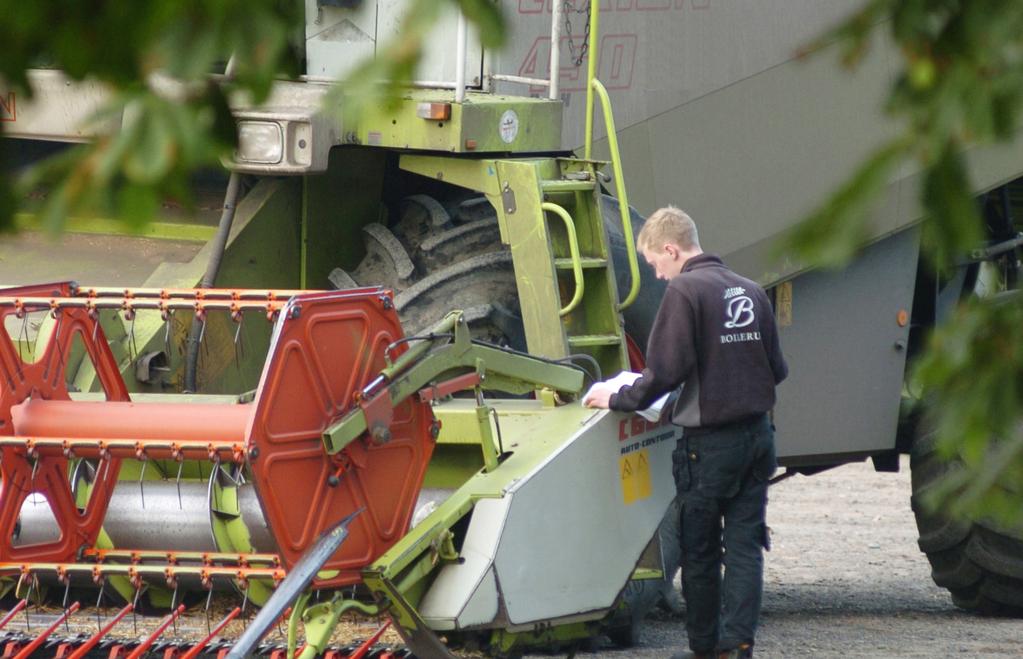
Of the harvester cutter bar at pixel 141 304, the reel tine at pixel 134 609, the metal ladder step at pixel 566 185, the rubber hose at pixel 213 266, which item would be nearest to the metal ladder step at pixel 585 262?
the metal ladder step at pixel 566 185

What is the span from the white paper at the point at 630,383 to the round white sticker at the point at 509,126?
0.89m

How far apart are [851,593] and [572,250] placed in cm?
316

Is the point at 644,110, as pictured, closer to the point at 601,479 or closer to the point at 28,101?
the point at 601,479

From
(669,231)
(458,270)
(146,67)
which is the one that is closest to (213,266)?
(458,270)

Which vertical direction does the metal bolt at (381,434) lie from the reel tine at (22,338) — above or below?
below

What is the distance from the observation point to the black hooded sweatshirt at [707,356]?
16.6ft

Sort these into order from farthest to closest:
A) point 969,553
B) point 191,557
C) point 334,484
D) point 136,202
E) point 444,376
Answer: point 969,553 → point 444,376 → point 191,557 → point 334,484 → point 136,202

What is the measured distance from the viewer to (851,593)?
7.76m

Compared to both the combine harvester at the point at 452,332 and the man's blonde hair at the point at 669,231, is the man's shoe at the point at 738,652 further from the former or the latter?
the man's blonde hair at the point at 669,231

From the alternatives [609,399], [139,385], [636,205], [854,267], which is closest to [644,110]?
[636,205]

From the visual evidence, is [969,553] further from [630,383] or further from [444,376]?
[444,376]

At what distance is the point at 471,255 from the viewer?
5.62m

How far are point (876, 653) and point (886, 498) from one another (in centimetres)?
522

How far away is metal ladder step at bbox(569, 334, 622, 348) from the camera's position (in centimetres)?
550
